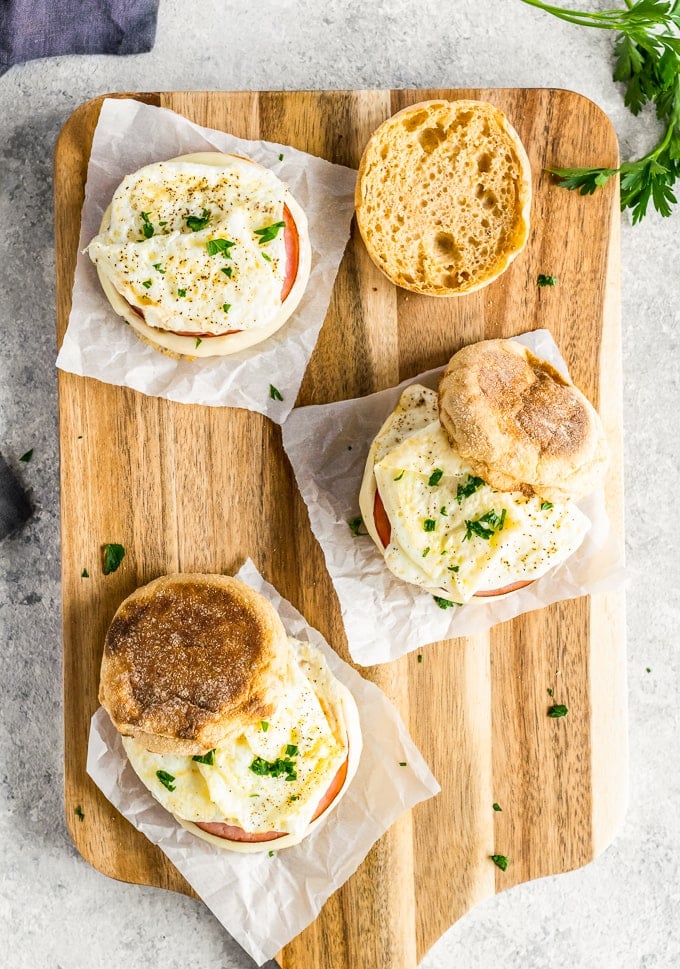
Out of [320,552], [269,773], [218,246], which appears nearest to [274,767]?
[269,773]

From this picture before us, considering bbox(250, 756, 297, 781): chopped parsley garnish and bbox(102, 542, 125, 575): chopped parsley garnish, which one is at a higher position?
bbox(102, 542, 125, 575): chopped parsley garnish

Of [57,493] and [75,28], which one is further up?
[75,28]

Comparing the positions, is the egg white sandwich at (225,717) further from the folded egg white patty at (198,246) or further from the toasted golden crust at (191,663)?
the folded egg white patty at (198,246)

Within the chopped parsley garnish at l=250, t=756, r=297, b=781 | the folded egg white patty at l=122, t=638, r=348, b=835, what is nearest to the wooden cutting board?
the folded egg white patty at l=122, t=638, r=348, b=835

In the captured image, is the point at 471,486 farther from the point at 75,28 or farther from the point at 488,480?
the point at 75,28

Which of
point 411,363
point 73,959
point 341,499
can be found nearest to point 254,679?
point 341,499

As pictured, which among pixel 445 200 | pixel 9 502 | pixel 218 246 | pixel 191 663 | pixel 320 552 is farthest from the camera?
pixel 9 502

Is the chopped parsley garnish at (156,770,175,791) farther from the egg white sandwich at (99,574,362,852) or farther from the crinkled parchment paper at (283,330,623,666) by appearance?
the crinkled parchment paper at (283,330,623,666)
